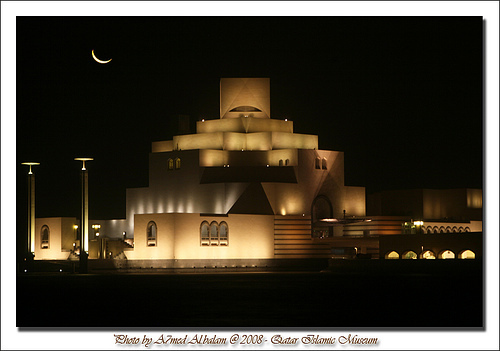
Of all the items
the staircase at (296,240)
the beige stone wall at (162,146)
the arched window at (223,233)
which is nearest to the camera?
the arched window at (223,233)

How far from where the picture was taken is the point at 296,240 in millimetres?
63156

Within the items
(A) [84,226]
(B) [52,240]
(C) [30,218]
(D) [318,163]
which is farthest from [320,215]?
(A) [84,226]

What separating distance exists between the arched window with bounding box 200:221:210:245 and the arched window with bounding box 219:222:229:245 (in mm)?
785

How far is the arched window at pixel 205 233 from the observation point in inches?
2379

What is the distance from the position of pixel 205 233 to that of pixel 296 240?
6.46 m

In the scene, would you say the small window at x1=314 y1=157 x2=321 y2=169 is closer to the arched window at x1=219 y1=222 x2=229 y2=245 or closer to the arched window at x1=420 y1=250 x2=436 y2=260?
the arched window at x1=219 y1=222 x2=229 y2=245

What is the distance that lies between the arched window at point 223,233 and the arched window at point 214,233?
0.69ft

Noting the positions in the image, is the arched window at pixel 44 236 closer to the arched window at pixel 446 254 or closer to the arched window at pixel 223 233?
the arched window at pixel 223 233

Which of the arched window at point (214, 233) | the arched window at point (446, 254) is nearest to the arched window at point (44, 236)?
the arched window at point (214, 233)

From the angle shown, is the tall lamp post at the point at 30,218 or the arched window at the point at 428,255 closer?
the tall lamp post at the point at 30,218

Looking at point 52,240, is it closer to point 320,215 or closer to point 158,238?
point 158,238

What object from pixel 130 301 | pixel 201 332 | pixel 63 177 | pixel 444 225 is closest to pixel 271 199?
pixel 444 225

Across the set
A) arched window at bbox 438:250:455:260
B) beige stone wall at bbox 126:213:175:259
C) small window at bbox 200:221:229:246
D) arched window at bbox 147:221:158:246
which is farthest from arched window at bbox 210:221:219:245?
arched window at bbox 438:250:455:260

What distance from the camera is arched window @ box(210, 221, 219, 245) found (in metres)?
60.6
